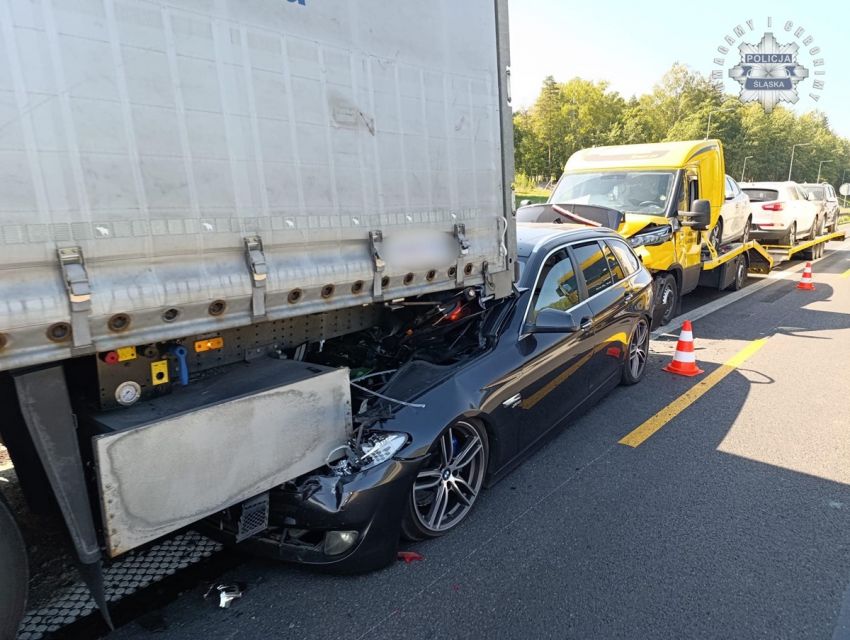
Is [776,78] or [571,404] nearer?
[571,404]

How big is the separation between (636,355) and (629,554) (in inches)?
115

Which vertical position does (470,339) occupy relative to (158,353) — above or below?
below

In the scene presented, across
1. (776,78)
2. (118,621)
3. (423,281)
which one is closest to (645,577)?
(423,281)

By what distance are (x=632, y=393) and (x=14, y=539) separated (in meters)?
4.89

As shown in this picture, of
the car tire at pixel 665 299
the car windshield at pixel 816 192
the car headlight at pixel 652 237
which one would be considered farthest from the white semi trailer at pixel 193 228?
the car windshield at pixel 816 192

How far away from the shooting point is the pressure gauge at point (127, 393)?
8.41 ft

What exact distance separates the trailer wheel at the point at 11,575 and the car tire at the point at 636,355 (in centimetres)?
473

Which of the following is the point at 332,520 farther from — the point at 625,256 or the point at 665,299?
the point at 665,299

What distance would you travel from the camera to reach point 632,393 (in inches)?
218

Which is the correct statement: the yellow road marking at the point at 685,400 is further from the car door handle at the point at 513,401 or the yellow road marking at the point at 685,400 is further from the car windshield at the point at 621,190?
the car windshield at the point at 621,190

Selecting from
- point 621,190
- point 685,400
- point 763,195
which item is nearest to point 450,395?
point 685,400

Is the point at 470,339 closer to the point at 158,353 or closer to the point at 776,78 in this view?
the point at 158,353

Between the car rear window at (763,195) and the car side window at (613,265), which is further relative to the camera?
the car rear window at (763,195)

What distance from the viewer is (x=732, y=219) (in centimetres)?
1108
